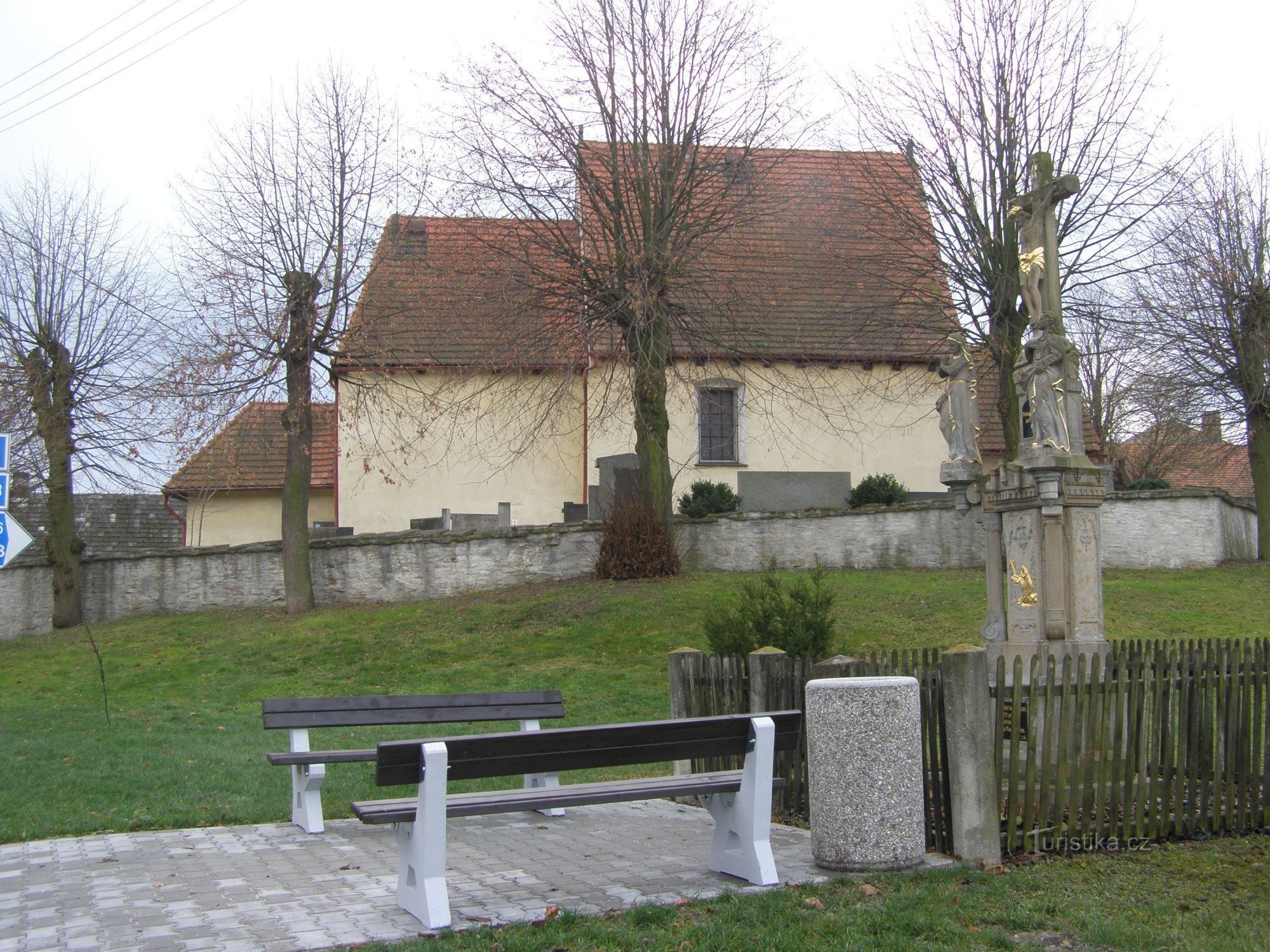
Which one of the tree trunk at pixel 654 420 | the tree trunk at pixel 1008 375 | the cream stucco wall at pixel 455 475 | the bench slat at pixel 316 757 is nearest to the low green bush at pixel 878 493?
the tree trunk at pixel 1008 375

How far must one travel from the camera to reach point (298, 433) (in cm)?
2161

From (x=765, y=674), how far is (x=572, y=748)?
251cm

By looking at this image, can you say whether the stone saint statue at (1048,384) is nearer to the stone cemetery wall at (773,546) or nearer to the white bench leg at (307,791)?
the white bench leg at (307,791)

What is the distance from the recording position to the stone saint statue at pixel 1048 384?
11.6 meters

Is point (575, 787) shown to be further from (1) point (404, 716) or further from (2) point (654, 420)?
(2) point (654, 420)

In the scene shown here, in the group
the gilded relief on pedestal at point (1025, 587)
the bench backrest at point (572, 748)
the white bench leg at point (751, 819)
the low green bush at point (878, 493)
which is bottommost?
the white bench leg at point (751, 819)

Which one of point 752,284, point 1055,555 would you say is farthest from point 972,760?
point 752,284

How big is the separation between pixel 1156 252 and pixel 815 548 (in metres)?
9.43

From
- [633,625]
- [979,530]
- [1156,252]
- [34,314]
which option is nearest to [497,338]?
[633,625]

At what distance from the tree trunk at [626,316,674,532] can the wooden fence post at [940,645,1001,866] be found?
12910 millimetres

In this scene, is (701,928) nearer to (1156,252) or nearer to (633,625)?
(633,625)

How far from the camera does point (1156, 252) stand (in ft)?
77.8

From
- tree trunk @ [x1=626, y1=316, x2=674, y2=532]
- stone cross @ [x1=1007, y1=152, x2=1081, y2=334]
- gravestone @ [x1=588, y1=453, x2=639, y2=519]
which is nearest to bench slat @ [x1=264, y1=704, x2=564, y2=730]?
stone cross @ [x1=1007, y1=152, x2=1081, y2=334]

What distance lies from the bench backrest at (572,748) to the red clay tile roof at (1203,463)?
27.1 m
